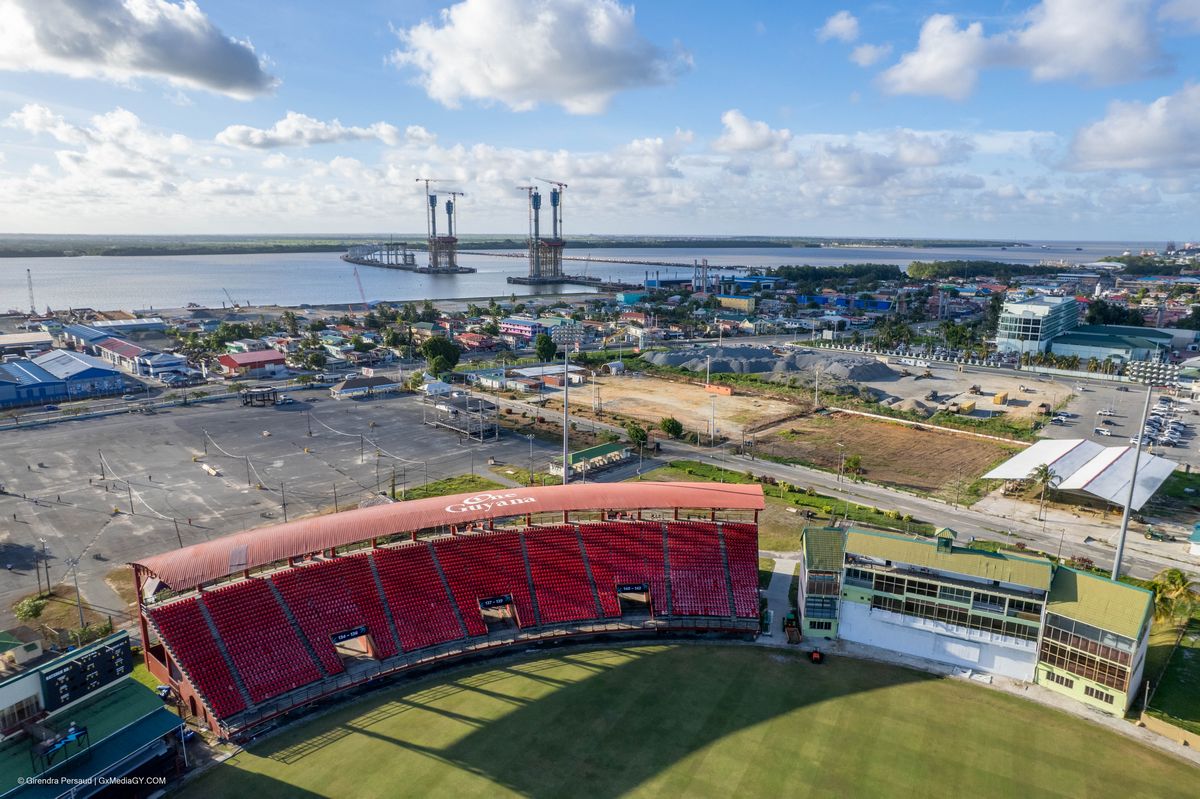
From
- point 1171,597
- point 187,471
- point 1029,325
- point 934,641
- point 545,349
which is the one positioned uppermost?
point 1029,325

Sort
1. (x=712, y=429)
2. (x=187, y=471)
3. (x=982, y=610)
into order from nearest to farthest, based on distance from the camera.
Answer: (x=982, y=610), (x=187, y=471), (x=712, y=429)

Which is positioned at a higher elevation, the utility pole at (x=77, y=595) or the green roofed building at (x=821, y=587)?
the green roofed building at (x=821, y=587)

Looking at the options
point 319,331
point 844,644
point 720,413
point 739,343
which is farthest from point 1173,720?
point 319,331

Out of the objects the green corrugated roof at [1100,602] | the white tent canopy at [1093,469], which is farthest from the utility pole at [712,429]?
the green corrugated roof at [1100,602]

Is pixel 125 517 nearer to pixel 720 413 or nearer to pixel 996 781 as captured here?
pixel 996 781

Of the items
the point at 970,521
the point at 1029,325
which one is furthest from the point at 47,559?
the point at 1029,325

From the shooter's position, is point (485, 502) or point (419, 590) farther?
point (485, 502)

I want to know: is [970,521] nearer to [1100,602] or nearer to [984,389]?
[1100,602]

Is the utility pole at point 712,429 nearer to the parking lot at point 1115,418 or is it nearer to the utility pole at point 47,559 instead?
the parking lot at point 1115,418
